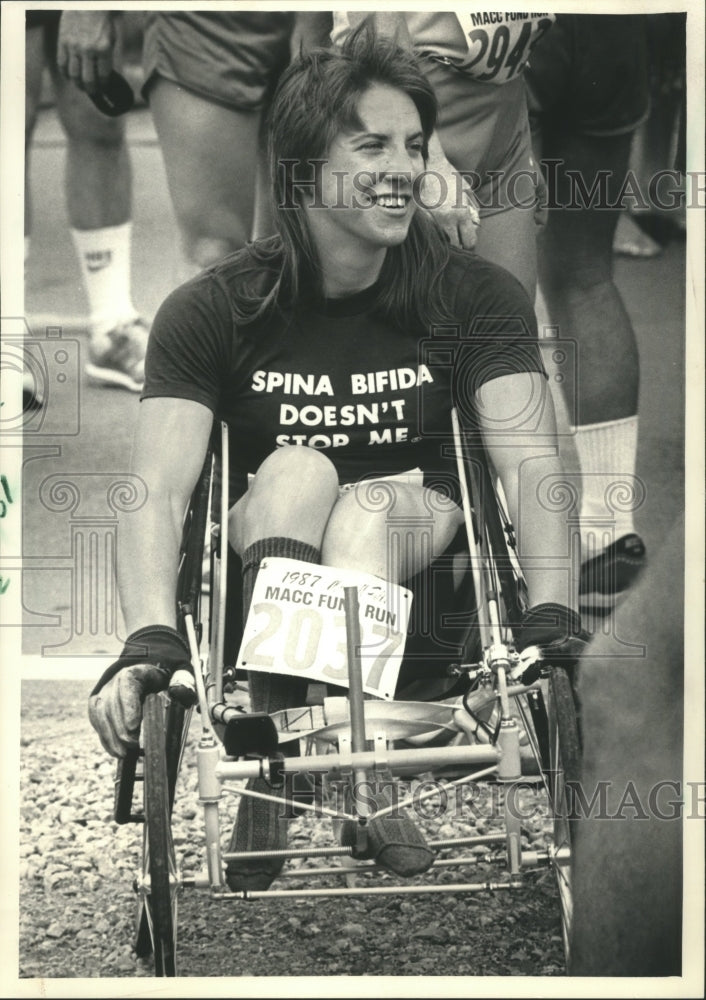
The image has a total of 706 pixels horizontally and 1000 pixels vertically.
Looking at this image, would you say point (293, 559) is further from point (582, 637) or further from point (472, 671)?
point (582, 637)

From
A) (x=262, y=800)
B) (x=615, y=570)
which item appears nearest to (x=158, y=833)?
(x=262, y=800)

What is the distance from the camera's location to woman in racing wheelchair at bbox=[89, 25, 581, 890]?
3795 mm

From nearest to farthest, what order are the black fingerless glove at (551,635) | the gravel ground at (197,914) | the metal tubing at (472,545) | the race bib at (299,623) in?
the black fingerless glove at (551,635) < the race bib at (299,623) < the metal tubing at (472,545) < the gravel ground at (197,914)

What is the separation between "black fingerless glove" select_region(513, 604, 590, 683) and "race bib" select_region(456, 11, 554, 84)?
5.09ft

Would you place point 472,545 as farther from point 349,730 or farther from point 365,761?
point 365,761

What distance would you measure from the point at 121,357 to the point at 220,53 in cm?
91

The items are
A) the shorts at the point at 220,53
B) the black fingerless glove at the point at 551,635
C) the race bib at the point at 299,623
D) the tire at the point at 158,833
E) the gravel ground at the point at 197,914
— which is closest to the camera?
the tire at the point at 158,833

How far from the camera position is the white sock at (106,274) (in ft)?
13.1

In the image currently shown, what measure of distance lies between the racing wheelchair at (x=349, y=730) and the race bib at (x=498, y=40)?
1.12m

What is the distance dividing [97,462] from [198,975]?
1.44 metres

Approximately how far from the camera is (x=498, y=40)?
157 inches

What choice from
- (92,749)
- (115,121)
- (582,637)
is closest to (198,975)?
(92,749)

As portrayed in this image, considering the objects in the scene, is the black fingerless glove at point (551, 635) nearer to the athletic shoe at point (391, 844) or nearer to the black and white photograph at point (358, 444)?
the black and white photograph at point (358, 444)

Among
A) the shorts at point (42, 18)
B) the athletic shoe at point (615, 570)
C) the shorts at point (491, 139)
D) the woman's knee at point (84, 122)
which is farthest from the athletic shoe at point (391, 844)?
the shorts at point (42, 18)
